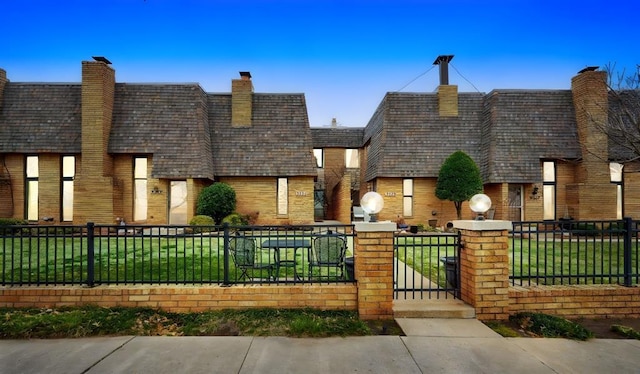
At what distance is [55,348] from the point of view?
4094 millimetres

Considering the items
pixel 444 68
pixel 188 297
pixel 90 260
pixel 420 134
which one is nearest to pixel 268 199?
pixel 420 134

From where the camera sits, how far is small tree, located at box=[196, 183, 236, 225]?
51.2ft

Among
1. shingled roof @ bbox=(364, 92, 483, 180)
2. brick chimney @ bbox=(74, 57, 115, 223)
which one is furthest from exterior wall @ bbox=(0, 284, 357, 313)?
shingled roof @ bbox=(364, 92, 483, 180)

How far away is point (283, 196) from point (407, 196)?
6.94 m

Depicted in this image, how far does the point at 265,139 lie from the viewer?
18.0 m

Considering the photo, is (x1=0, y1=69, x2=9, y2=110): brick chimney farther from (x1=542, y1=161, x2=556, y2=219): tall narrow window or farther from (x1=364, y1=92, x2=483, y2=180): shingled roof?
(x1=542, y1=161, x2=556, y2=219): tall narrow window

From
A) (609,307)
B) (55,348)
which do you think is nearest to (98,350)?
(55,348)

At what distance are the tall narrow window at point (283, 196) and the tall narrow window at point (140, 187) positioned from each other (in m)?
6.79

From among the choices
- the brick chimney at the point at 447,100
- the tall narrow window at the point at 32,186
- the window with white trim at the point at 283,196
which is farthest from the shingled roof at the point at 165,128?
the brick chimney at the point at 447,100

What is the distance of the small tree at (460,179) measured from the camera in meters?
15.9

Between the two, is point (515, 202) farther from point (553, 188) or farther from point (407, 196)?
point (407, 196)

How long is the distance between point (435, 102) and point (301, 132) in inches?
323

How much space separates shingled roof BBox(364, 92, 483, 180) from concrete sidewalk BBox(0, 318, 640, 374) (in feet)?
44.8

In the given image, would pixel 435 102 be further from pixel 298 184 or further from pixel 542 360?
pixel 542 360
